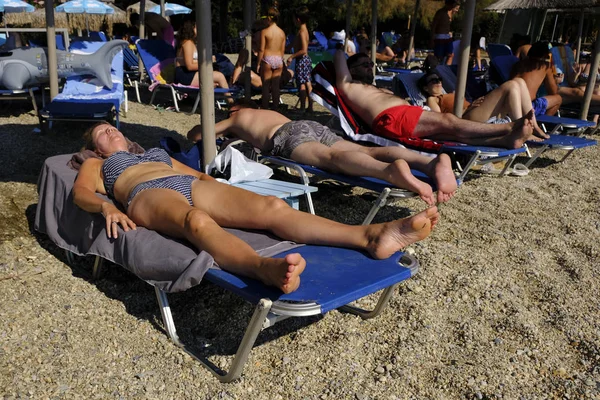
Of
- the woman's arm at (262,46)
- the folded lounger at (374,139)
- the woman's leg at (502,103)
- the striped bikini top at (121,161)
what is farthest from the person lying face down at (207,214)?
the woman's arm at (262,46)

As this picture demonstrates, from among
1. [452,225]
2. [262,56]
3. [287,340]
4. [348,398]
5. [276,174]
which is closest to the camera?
[348,398]

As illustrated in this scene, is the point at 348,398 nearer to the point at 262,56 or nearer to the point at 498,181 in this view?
the point at 498,181

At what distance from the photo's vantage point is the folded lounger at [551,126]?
5.31 meters

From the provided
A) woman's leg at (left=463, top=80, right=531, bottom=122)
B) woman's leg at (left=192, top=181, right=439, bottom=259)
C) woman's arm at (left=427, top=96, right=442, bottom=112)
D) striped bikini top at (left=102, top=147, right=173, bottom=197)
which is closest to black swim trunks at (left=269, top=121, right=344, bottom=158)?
striped bikini top at (left=102, top=147, right=173, bottom=197)

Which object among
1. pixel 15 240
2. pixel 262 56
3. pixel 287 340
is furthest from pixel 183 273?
pixel 262 56

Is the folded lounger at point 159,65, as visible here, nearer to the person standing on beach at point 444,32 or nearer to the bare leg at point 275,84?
the bare leg at point 275,84

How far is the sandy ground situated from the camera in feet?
7.65

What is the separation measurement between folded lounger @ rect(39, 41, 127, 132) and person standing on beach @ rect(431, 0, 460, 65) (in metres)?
5.39

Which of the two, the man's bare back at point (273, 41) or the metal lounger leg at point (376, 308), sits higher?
the man's bare back at point (273, 41)

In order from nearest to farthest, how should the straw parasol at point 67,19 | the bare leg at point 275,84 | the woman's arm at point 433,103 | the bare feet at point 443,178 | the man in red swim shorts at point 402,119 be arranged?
1. the bare feet at point 443,178
2. the man in red swim shorts at point 402,119
3. the woman's arm at point 433,103
4. the bare leg at point 275,84
5. the straw parasol at point 67,19

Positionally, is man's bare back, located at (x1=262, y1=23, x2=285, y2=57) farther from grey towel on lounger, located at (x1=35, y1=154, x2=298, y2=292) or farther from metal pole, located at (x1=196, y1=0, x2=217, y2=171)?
grey towel on lounger, located at (x1=35, y1=154, x2=298, y2=292)

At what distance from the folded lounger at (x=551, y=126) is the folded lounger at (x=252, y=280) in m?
3.37

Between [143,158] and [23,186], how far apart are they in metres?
1.59

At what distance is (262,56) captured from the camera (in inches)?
299
